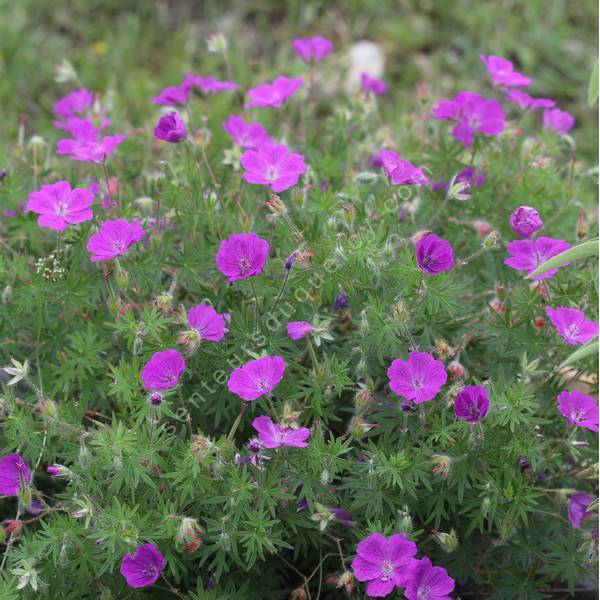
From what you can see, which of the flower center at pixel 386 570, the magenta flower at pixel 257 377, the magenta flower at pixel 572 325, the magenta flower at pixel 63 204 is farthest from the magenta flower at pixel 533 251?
the magenta flower at pixel 63 204

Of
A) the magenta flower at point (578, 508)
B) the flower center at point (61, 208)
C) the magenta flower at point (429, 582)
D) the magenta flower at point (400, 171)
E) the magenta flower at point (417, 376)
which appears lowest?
the magenta flower at point (578, 508)

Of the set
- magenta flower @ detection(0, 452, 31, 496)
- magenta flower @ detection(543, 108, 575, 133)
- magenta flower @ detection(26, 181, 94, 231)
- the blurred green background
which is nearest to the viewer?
magenta flower @ detection(0, 452, 31, 496)

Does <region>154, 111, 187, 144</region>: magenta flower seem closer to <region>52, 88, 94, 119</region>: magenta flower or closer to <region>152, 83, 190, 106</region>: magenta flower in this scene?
<region>152, 83, 190, 106</region>: magenta flower

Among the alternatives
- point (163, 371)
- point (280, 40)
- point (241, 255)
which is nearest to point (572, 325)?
point (241, 255)

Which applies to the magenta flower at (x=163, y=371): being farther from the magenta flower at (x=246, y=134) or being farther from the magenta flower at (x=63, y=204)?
the magenta flower at (x=246, y=134)

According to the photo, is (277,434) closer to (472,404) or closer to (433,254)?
(472,404)

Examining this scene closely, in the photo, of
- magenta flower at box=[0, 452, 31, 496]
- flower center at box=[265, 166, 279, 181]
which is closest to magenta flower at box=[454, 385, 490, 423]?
flower center at box=[265, 166, 279, 181]

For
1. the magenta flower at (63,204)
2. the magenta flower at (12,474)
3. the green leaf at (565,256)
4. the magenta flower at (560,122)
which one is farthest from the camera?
the magenta flower at (560,122)
